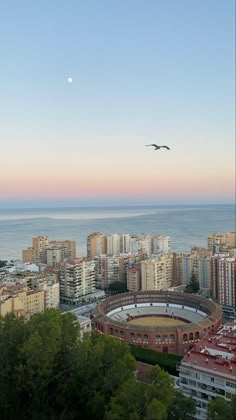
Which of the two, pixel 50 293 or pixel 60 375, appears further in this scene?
pixel 50 293

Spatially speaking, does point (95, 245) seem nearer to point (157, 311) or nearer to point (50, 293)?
point (50, 293)

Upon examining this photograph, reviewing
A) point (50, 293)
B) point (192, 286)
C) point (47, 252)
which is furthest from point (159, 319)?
point (47, 252)

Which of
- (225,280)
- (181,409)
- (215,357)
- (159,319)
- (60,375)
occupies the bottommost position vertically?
(159,319)

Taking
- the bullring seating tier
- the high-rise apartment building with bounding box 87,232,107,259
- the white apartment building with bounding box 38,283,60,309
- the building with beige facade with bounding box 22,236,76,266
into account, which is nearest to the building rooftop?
the bullring seating tier

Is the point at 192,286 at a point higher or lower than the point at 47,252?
lower

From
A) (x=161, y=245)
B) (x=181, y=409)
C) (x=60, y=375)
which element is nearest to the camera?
(x=181, y=409)

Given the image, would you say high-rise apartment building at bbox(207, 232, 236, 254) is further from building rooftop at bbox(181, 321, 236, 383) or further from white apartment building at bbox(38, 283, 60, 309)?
building rooftop at bbox(181, 321, 236, 383)

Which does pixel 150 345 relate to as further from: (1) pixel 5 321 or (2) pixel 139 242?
(2) pixel 139 242
